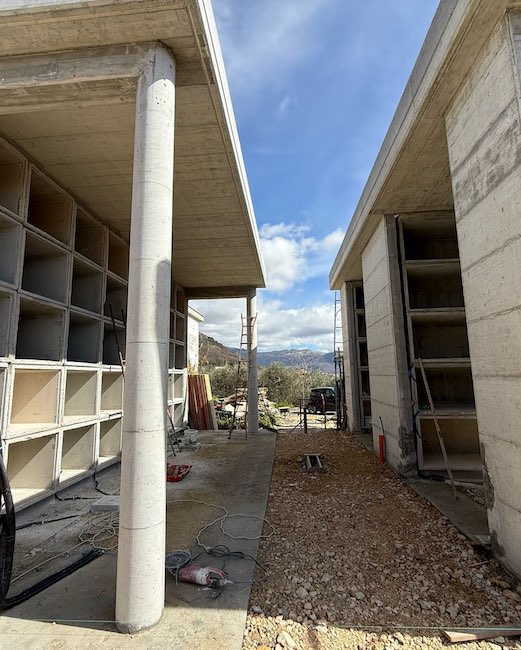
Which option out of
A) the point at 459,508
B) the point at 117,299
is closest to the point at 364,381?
the point at 459,508

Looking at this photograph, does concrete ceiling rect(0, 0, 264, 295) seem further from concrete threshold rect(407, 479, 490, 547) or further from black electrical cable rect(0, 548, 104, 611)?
concrete threshold rect(407, 479, 490, 547)

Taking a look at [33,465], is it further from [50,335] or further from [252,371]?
[252,371]

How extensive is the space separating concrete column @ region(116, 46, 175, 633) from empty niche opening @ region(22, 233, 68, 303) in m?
3.34

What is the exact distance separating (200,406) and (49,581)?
370 inches

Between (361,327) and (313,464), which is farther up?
(361,327)

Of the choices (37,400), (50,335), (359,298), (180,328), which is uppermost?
(359,298)

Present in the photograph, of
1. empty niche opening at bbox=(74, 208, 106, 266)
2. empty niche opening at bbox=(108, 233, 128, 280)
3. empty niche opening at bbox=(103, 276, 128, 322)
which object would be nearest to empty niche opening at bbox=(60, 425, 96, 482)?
empty niche opening at bbox=(103, 276, 128, 322)

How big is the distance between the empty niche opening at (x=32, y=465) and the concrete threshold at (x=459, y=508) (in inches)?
203

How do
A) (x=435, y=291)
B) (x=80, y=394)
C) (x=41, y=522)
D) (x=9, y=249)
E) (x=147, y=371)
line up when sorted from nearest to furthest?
(x=147, y=371), (x=41, y=522), (x=9, y=249), (x=80, y=394), (x=435, y=291)

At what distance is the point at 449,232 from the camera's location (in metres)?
6.98

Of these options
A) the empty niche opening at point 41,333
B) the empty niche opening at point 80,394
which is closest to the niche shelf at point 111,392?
the empty niche opening at point 80,394

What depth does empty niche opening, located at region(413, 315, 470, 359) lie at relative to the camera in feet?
22.7

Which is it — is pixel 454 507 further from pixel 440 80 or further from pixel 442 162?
pixel 440 80

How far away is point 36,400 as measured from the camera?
→ 5051 mm
